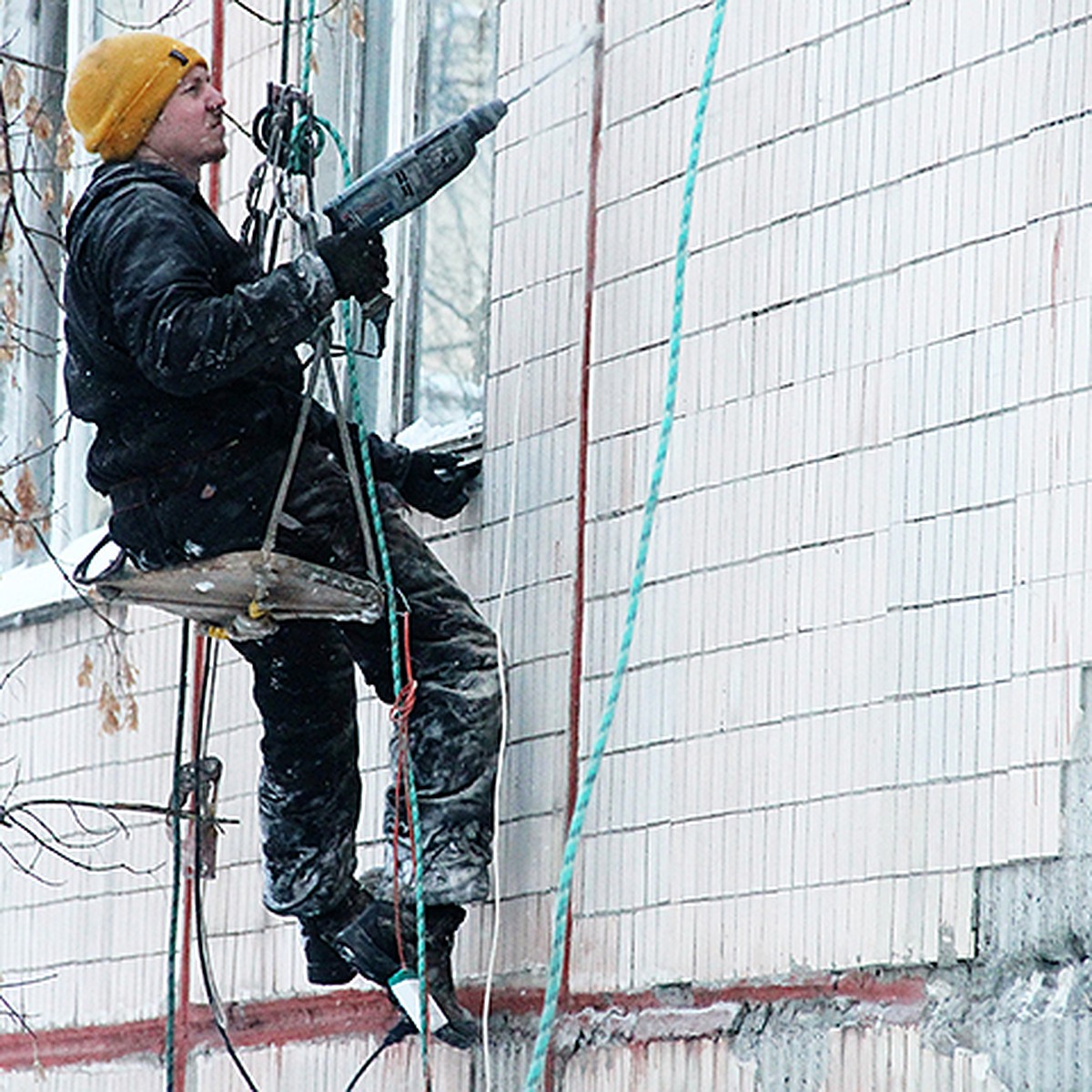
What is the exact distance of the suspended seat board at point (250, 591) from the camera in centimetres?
592

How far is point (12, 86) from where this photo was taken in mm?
8453

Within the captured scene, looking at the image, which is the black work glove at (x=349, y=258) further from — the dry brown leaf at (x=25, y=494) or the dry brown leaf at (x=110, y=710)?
the dry brown leaf at (x=110, y=710)

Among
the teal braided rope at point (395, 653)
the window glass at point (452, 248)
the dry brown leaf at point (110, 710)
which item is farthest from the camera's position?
the dry brown leaf at point (110, 710)

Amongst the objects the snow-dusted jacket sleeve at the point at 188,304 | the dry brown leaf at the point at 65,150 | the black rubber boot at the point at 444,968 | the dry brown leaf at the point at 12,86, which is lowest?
the black rubber boot at the point at 444,968

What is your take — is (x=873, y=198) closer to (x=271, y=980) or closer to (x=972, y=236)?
(x=972, y=236)

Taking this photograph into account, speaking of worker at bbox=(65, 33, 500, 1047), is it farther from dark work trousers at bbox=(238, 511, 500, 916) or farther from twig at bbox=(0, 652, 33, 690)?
twig at bbox=(0, 652, 33, 690)

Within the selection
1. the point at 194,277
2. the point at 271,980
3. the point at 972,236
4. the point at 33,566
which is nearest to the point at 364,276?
the point at 194,277

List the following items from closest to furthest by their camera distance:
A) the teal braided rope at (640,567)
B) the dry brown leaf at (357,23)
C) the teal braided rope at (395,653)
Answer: the teal braided rope at (640,567)
the teal braided rope at (395,653)
the dry brown leaf at (357,23)

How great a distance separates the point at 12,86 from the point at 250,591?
10.00ft

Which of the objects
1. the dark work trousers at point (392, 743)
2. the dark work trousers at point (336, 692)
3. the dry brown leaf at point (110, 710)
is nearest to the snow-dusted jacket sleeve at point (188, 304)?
the dark work trousers at point (336, 692)

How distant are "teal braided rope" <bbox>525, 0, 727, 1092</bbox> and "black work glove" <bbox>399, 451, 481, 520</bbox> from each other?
745 mm

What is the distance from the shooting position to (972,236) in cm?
531

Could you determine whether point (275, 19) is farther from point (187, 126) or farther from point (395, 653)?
point (395, 653)

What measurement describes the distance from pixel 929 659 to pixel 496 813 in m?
1.54
